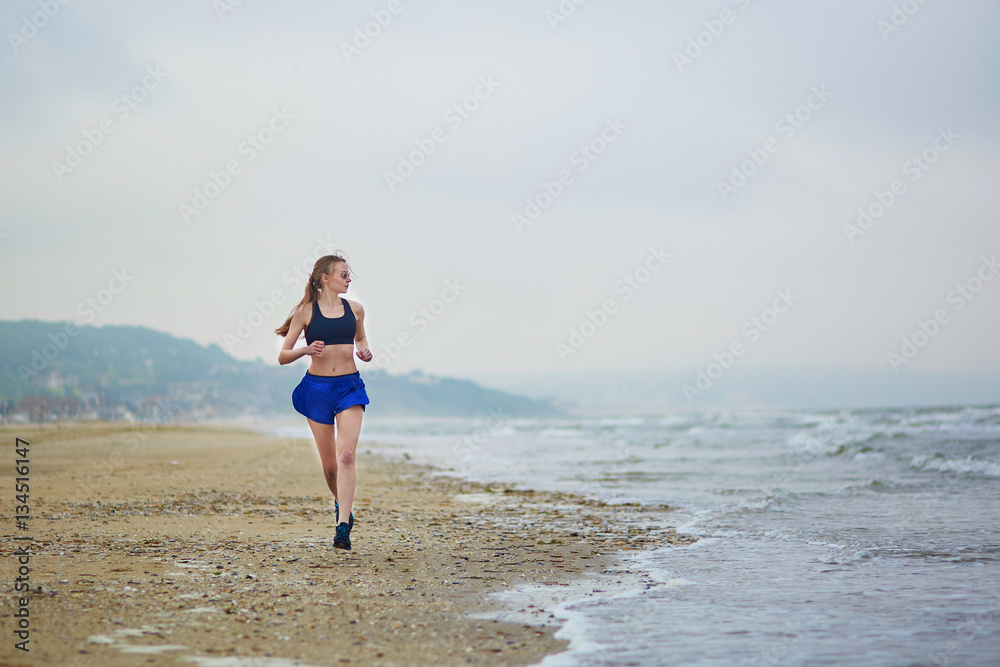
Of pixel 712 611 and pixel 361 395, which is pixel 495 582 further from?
pixel 361 395

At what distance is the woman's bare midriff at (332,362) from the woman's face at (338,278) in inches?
18.9

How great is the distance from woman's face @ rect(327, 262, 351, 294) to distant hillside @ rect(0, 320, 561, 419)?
13.2 m

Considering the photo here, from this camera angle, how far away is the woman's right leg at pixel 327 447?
6.28 meters

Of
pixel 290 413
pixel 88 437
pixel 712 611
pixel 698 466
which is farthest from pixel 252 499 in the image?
pixel 290 413

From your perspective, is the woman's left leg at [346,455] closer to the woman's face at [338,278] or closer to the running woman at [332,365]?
the running woman at [332,365]

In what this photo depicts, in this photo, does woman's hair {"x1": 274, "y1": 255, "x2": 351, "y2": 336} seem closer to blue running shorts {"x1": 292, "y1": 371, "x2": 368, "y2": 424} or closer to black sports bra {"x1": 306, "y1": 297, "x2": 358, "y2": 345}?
black sports bra {"x1": 306, "y1": 297, "x2": 358, "y2": 345}

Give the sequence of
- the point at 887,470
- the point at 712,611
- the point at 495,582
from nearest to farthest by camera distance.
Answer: the point at 712,611, the point at 495,582, the point at 887,470

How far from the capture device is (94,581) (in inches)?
182

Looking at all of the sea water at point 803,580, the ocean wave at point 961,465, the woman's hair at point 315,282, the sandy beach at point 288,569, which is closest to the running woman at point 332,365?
the woman's hair at point 315,282

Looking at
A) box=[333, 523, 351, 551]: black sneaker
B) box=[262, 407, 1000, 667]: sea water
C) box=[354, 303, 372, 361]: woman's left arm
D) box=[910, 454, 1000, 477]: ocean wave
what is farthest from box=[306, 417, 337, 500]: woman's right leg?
box=[910, 454, 1000, 477]: ocean wave

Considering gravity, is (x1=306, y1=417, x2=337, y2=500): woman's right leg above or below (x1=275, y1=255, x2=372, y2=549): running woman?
below

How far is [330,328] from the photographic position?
244 inches

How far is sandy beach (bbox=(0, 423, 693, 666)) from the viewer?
11.5 feet

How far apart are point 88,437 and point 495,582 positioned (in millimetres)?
22559
